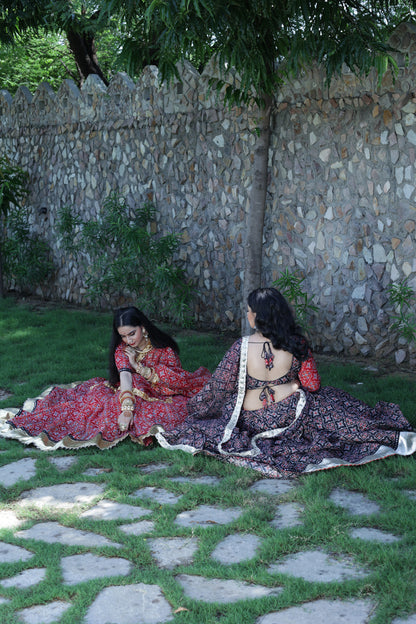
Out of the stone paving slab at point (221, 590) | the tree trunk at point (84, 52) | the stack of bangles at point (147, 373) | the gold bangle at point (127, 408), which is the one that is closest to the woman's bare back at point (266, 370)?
the gold bangle at point (127, 408)

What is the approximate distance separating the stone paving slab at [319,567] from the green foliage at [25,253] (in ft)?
28.3

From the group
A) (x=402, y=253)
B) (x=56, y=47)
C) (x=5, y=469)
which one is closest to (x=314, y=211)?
(x=402, y=253)

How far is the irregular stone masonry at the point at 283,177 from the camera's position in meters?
6.86

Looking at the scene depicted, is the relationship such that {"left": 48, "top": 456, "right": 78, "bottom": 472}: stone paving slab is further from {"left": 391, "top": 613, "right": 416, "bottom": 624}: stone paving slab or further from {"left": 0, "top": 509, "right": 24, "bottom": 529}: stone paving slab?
{"left": 391, "top": 613, "right": 416, "bottom": 624}: stone paving slab

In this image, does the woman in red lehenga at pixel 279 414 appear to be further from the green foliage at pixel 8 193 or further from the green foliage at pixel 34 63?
the green foliage at pixel 34 63

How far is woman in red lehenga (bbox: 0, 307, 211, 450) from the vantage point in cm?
524

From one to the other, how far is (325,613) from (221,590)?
0.46 metres

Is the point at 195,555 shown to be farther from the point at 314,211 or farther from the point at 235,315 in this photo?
the point at 235,315

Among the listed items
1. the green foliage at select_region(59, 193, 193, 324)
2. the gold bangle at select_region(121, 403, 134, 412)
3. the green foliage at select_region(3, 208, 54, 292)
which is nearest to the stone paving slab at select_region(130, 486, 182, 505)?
the gold bangle at select_region(121, 403, 134, 412)

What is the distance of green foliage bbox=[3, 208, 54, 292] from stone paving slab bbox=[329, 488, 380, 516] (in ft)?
26.4

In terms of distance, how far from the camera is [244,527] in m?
3.78

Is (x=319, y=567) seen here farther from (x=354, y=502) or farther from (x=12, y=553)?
(x=12, y=553)

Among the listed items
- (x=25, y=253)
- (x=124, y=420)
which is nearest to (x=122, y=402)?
(x=124, y=420)

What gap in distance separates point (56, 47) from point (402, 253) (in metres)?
13.9
